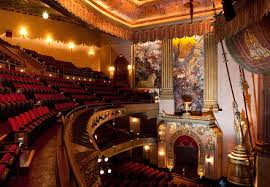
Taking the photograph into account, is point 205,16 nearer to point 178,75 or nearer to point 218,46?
point 218,46

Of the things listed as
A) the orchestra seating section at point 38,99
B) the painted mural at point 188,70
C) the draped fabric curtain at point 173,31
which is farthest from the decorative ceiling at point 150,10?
the orchestra seating section at point 38,99

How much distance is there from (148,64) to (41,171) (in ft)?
25.3

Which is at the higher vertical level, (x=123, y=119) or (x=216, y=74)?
(x=216, y=74)

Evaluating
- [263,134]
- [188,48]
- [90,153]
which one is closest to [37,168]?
[90,153]

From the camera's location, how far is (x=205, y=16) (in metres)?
7.70

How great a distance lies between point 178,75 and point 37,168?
7.26 metres

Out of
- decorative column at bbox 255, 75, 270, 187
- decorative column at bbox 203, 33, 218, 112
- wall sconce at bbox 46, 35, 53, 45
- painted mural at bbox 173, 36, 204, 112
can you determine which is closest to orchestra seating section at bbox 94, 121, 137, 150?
painted mural at bbox 173, 36, 204, 112

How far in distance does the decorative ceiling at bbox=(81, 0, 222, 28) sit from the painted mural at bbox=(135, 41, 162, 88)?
2.67 feet

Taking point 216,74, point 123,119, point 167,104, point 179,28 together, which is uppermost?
point 179,28

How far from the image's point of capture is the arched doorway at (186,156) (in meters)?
7.79

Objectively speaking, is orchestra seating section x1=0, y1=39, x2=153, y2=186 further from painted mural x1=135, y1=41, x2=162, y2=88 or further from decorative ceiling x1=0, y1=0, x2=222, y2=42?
decorative ceiling x1=0, y1=0, x2=222, y2=42

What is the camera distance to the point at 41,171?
176 centimetres

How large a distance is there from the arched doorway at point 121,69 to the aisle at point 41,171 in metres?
7.47

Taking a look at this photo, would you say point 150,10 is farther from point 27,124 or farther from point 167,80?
point 27,124
